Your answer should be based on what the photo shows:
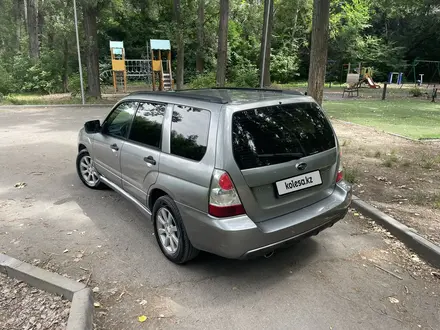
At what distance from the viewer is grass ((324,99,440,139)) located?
35.3 feet

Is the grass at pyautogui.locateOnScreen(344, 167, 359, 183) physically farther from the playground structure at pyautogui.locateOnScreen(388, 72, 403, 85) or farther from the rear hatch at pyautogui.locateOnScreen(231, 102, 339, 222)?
A: the playground structure at pyautogui.locateOnScreen(388, 72, 403, 85)

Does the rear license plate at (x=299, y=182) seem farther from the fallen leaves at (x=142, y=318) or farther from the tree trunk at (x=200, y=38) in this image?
the tree trunk at (x=200, y=38)

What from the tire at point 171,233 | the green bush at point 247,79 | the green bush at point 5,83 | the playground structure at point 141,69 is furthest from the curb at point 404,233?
the green bush at point 5,83

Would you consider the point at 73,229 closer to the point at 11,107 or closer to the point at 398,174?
the point at 398,174

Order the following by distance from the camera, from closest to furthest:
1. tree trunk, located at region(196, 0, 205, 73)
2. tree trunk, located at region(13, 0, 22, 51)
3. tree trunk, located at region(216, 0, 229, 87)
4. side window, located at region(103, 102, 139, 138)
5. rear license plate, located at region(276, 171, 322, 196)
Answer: rear license plate, located at region(276, 171, 322, 196) < side window, located at region(103, 102, 139, 138) < tree trunk, located at region(216, 0, 229, 87) < tree trunk, located at region(196, 0, 205, 73) < tree trunk, located at region(13, 0, 22, 51)

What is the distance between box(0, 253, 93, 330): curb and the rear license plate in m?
1.82

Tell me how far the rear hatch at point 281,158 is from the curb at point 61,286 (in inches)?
58.2

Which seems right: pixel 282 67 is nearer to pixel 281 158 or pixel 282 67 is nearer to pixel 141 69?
pixel 141 69

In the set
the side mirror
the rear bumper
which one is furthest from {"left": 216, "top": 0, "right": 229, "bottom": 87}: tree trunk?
the rear bumper

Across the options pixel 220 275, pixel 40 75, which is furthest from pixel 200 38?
pixel 220 275

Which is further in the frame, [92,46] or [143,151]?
[92,46]

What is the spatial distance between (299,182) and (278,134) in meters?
0.48

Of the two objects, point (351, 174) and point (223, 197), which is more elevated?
point (223, 197)

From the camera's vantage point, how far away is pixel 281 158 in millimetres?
3197
